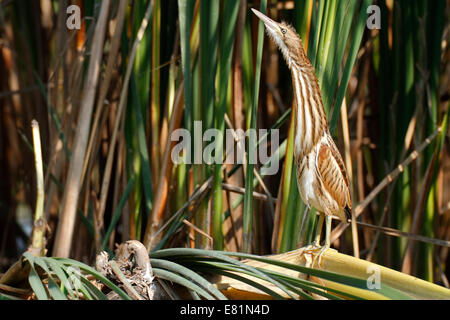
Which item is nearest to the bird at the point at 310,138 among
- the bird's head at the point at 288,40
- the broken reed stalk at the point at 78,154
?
the bird's head at the point at 288,40

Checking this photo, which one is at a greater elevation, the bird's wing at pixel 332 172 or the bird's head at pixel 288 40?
the bird's head at pixel 288 40

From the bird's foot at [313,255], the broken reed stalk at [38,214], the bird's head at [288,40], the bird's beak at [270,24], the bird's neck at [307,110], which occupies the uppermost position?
the bird's beak at [270,24]

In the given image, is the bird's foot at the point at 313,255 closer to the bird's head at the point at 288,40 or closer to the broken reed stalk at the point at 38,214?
the bird's head at the point at 288,40

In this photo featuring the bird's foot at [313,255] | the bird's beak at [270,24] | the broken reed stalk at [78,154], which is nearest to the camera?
the bird's foot at [313,255]

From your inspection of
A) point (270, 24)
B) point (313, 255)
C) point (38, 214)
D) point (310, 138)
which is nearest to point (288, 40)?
point (270, 24)

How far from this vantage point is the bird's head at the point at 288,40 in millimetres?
1137

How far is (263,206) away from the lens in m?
1.72

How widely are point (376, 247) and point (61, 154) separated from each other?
0.98 meters

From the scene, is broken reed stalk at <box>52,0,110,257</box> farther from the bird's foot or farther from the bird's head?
the bird's foot

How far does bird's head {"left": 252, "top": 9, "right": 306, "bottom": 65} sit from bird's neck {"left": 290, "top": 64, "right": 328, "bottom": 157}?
20mm

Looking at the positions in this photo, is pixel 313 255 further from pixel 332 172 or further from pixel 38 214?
pixel 38 214

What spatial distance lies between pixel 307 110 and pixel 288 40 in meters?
0.14

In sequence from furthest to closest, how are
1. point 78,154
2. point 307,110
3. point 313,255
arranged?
point 78,154 → point 307,110 → point 313,255

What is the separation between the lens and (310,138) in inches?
46.5
